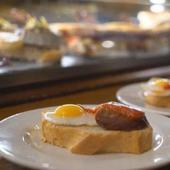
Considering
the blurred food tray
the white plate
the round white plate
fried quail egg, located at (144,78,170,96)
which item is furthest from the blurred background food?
the white plate

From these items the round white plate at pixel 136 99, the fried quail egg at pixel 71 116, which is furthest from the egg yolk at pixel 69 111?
the round white plate at pixel 136 99

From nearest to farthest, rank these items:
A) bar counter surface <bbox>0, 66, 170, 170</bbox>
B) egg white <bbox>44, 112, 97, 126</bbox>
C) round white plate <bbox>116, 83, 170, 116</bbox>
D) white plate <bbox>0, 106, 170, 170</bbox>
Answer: white plate <bbox>0, 106, 170, 170</bbox>, egg white <bbox>44, 112, 97, 126</bbox>, round white plate <bbox>116, 83, 170, 116</bbox>, bar counter surface <bbox>0, 66, 170, 170</bbox>

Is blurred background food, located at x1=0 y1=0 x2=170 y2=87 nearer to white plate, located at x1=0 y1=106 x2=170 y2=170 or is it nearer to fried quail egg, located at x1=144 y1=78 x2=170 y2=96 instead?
fried quail egg, located at x1=144 y1=78 x2=170 y2=96

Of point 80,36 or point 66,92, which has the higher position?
point 80,36

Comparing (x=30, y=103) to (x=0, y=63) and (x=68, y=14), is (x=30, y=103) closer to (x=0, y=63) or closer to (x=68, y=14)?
(x=0, y=63)

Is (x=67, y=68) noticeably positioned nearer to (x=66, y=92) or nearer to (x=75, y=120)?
(x=66, y=92)

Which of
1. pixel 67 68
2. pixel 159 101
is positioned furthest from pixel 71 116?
pixel 67 68
